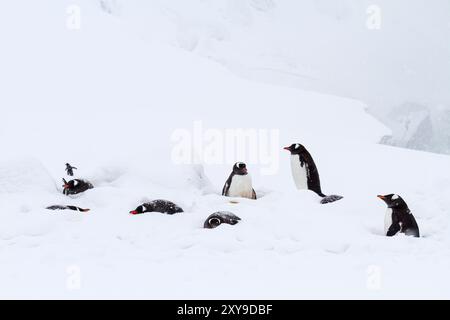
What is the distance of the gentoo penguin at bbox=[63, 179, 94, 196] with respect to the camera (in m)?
5.89

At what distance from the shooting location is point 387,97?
4641 centimetres

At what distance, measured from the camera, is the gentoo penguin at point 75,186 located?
589 cm

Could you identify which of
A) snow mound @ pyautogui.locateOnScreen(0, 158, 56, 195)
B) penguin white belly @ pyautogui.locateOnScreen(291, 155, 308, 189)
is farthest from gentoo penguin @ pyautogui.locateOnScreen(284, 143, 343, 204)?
snow mound @ pyautogui.locateOnScreen(0, 158, 56, 195)

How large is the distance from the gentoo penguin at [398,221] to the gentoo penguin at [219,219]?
4.33 ft

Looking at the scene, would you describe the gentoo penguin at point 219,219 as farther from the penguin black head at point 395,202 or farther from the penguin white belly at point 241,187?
the penguin white belly at point 241,187

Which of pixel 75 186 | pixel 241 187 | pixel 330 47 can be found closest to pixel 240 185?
pixel 241 187

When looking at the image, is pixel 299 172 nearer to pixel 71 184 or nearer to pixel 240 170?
pixel 240 170

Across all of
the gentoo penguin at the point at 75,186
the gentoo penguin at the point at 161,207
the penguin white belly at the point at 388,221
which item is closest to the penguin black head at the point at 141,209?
the gentoo penguin at the point at 161,207

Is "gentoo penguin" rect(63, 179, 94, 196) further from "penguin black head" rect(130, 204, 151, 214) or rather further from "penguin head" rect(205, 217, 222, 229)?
"penguin head" rect(205, 217, 222, 229)

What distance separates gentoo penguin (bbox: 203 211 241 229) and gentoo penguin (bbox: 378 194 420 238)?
1320 mm

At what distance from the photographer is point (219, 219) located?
14.9 feet

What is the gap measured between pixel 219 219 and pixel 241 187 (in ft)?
5.58
